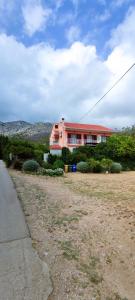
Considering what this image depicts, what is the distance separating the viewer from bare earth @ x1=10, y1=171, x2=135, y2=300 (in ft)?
13.1

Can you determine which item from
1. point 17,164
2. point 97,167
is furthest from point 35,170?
point 97,167

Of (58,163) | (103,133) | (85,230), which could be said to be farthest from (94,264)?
(103,133)

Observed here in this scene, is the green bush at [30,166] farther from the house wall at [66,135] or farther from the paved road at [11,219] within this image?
the house wall at [66,135]

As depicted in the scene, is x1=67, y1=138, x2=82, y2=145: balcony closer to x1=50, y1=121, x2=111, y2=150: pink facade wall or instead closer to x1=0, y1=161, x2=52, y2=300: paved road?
x1=50, y1=121, x2=111, y2=150: pink facade wall

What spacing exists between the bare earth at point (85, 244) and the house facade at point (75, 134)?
106 ft

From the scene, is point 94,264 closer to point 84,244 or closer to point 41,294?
point 84,244

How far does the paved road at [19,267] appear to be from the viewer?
3578 mm

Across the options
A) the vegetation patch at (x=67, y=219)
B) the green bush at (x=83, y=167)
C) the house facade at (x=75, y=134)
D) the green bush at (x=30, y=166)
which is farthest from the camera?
the house facade at (x=75, y=134)

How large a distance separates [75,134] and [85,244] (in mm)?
38085

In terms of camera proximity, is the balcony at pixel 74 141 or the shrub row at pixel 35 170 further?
the balcony at pixel 74 141

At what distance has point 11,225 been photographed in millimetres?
6133

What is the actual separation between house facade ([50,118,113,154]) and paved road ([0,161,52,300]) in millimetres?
34854

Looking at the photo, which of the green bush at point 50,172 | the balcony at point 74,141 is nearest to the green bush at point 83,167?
the green bush at point 50,172

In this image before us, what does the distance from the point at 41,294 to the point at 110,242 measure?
2547mm
